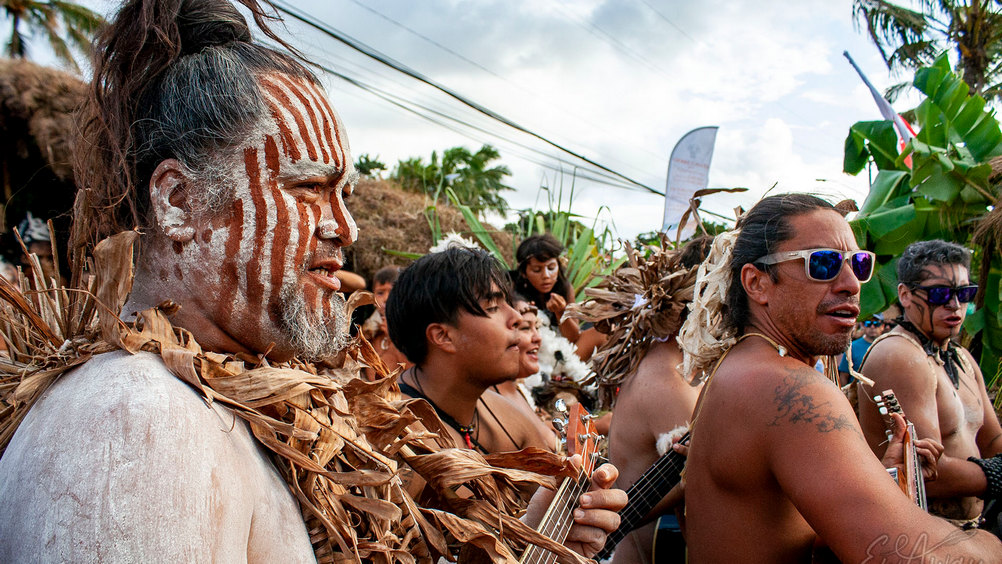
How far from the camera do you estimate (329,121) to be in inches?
66.0

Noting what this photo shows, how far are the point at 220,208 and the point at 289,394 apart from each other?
Result: 48cm

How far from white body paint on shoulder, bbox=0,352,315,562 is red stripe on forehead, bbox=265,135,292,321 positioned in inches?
13.1

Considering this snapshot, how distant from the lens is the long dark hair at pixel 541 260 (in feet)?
20.5

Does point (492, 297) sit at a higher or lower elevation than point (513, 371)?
higher

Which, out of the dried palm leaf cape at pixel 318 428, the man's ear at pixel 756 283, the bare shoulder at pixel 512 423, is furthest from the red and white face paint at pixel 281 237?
the bare shoulder at pixel 512 423

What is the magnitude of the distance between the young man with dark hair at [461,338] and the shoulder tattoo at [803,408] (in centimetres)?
122

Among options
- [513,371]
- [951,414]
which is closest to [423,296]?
[513,371]

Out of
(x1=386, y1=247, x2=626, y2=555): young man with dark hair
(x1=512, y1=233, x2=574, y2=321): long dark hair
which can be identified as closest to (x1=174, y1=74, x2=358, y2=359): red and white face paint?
(x1=386, y1=247, x2=626, y2=555): young man with dark hair

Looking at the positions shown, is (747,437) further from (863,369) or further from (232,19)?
(863,369)

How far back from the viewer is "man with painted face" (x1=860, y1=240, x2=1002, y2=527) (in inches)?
151

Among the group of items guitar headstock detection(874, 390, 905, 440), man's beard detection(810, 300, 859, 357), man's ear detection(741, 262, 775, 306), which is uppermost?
man's ear detection(741, 262, 775, 306)

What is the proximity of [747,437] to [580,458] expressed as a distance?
2.02ft

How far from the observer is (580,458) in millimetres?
1972

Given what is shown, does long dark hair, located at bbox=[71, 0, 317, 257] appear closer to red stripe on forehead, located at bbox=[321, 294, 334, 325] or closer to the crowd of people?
the crowd of people
